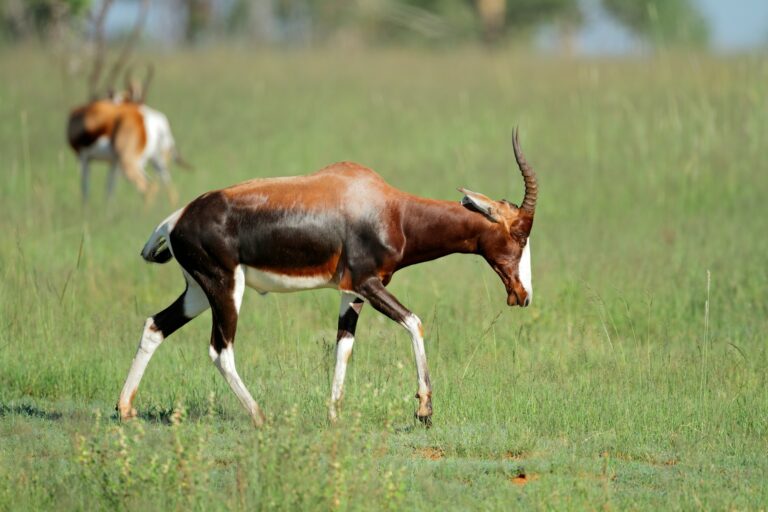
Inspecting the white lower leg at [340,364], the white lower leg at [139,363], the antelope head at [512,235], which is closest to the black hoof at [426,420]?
the white lower leg at [340,364]

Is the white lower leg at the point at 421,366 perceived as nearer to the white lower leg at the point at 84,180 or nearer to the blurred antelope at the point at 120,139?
the white lower leg at the point at 84,180

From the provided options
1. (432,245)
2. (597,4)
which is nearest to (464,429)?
(432,245)

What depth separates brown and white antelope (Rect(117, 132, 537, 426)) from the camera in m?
7.51

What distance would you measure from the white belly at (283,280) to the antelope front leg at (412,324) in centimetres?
27

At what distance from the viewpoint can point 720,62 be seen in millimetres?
21656

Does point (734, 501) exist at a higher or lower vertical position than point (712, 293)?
lower

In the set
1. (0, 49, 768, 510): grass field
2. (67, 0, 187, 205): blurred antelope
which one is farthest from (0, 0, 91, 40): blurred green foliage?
(67, 0, 187, 205): blurred antelope

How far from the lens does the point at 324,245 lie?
7.55 metres

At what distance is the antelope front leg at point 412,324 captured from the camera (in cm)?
738

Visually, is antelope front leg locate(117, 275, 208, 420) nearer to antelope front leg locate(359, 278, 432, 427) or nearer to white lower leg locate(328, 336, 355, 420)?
white lower leg locate(328, 336, 355, 420)

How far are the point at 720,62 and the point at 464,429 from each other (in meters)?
15.5

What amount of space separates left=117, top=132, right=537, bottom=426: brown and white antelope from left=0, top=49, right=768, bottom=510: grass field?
20.1 inches

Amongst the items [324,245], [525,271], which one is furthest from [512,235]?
[324,245]

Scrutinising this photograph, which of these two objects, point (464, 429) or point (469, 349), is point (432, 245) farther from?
point (469, 349)
